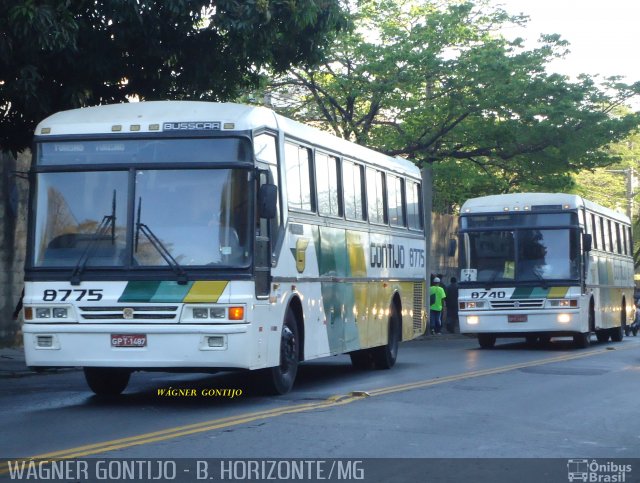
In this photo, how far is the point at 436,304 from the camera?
32.8 m

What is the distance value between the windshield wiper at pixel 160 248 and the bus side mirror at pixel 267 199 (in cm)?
101

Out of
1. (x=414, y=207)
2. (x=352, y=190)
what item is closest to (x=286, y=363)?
(x=352, y=190)

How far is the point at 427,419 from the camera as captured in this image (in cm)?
1159

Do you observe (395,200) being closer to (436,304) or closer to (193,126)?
(193,126)

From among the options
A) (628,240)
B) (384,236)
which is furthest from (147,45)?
(628,240)

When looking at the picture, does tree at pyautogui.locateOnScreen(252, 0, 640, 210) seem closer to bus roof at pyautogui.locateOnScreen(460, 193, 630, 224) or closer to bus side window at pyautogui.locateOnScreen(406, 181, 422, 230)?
bus roof at pyautogui.locateOnScreen(460, 193, 630, 224)

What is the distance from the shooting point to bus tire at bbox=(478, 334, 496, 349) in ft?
86.6

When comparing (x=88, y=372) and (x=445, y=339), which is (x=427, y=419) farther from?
(x=445, y=339)

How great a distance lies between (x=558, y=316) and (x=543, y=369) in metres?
6.23

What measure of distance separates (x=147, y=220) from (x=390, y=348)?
23.8 feet

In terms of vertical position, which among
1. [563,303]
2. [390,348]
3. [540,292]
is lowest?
[390,348]

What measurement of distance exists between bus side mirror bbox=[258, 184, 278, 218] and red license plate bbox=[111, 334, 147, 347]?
173 centimetres

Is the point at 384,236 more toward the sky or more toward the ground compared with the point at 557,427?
more toward the sky

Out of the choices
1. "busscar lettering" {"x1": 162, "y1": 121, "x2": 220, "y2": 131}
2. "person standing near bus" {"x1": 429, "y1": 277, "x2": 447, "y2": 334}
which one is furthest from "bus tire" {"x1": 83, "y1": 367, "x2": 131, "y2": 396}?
"person standing near bus" {"x1": 429, "y1": 277, "x2": 447, "y2": 334}
